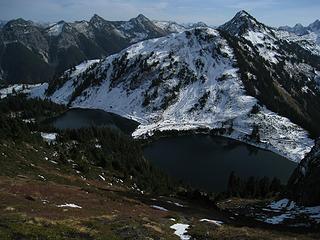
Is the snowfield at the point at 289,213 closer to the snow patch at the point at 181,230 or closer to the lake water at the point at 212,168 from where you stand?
the snow patch at the point at 181,230

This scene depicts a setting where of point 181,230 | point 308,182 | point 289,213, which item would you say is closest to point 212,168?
point 308,182

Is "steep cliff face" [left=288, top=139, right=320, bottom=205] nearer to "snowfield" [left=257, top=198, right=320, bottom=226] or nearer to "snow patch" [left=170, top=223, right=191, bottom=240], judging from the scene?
"snowfield" [left=257, top=198, right=320, bottom=226]

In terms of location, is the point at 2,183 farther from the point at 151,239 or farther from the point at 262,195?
the point at 262,195

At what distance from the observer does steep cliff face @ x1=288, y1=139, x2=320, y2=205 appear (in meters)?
75.9

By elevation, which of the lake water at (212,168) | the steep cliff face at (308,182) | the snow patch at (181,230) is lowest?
the lake water at (212,168)

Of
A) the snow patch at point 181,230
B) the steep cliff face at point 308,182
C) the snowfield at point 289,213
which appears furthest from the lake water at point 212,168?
the snow patch at point 181,230

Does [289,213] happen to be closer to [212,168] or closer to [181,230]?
[181,230]

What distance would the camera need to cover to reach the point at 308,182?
81500 mm

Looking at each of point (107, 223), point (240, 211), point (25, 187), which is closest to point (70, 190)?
point (25, 187)

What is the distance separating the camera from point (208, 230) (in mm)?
43562

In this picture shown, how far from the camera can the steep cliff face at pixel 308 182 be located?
249ft

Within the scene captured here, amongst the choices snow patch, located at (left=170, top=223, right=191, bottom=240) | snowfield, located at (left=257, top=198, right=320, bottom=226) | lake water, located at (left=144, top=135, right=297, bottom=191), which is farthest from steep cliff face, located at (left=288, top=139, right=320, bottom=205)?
lake water, located at (left=144, top=135, right=297, bottom=191)

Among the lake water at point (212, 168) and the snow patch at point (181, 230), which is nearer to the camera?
the snow patch at point (181, 230)

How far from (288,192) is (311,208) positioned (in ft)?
63.8
